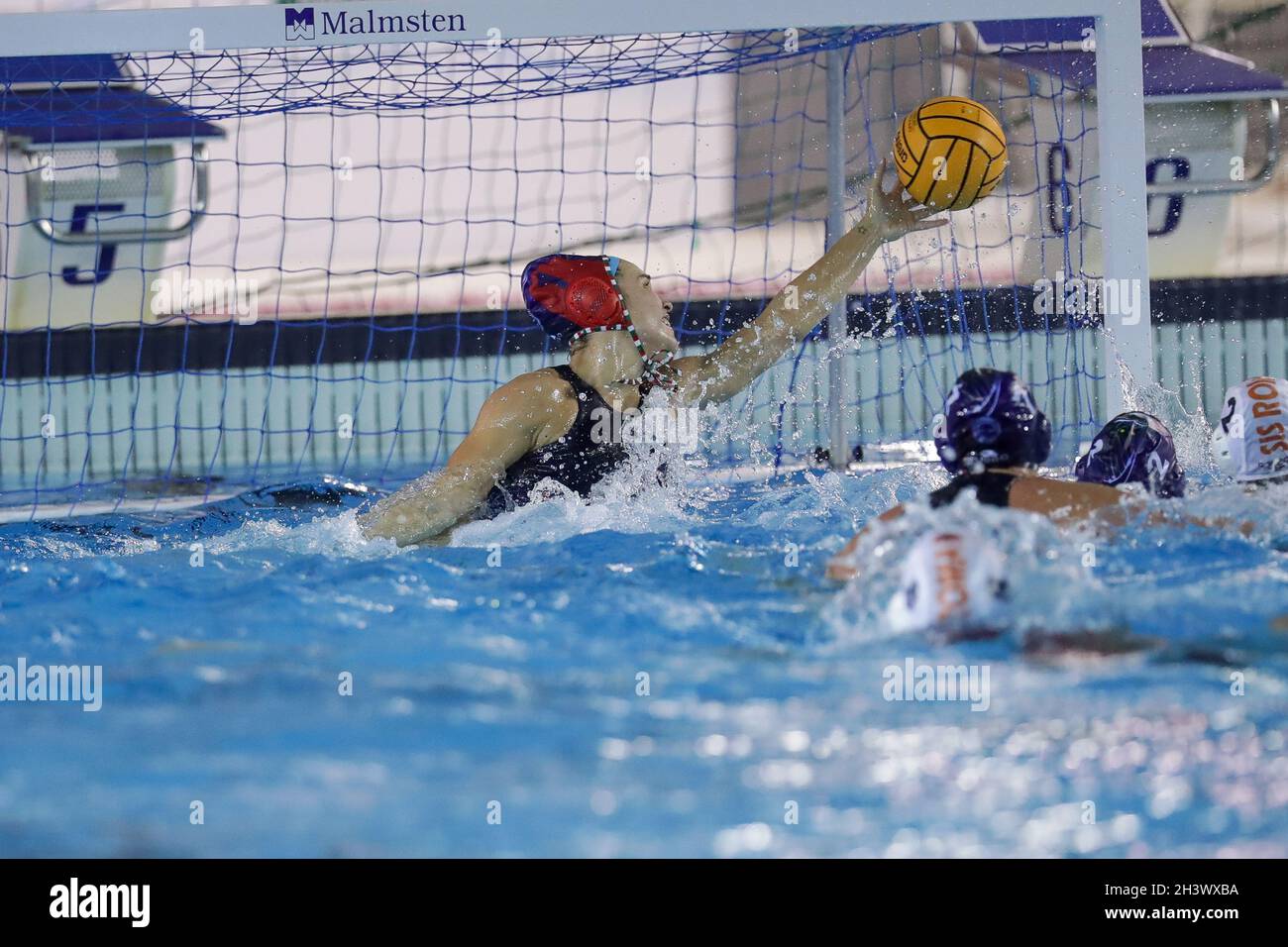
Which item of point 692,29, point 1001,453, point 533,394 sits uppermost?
point 692,29

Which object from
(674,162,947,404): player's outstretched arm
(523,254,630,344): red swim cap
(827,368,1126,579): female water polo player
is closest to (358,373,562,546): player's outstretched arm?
(523,254,630,344): red swim cap

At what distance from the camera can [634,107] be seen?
984 centimetres

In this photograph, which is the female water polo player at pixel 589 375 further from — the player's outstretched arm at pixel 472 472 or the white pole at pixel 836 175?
the white pole at pixel 836 175

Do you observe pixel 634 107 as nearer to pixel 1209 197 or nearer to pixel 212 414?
pixel 212 414

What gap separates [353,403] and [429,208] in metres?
1.70

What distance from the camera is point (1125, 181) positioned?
4.77 metres

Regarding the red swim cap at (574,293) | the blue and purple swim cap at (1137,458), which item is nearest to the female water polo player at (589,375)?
the red swim cap at (574,293)

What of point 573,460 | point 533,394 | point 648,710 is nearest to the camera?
point 648,710

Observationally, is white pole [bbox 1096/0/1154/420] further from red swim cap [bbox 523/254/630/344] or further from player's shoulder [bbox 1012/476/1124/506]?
red swim cap [bbox 523/254/630/344]

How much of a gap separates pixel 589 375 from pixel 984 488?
4.79 ft

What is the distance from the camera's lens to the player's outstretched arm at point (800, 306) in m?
4.35

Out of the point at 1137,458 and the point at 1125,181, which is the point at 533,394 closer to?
the point at 1137,458

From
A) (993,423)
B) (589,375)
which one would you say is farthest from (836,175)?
(993,423)
